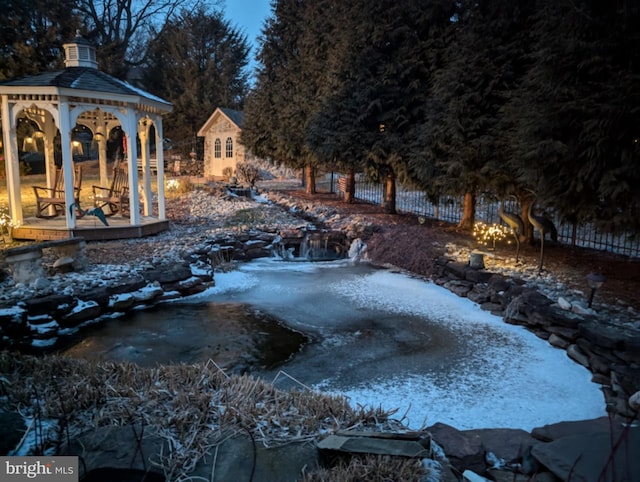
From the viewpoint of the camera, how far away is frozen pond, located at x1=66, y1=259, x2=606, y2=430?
4195mm

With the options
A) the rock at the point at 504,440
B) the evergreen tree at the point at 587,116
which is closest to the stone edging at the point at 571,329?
the rock at the point at 504,440

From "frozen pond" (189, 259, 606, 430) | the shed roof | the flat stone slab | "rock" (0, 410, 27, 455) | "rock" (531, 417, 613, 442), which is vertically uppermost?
the shed roof

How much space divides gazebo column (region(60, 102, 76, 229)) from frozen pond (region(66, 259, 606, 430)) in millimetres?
3514

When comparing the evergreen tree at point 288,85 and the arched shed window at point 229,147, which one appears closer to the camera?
the evergreen tree at point 288,85

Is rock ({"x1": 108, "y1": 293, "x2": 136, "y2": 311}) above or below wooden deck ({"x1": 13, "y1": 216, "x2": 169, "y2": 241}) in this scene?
below

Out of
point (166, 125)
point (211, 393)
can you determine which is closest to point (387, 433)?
point (211, 393)

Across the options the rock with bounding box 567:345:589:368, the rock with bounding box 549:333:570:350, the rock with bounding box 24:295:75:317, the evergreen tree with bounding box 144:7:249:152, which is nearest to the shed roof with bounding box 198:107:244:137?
the evergreen tree with bounding box 144:7:249:152

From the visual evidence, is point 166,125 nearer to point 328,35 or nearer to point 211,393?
point 328,35

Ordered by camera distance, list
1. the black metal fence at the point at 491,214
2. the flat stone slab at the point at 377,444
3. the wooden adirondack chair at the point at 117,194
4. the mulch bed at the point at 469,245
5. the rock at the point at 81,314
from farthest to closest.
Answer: the wooden adirondack chair at the point at 117,194, the black metal fence at the point at 491,214, the mulch bed at the point at 469,245, the rock at the point at 81,314, the flat stone slab at the point at 377,444

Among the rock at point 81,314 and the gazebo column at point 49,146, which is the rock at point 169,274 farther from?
the gazebo column at point 49,146

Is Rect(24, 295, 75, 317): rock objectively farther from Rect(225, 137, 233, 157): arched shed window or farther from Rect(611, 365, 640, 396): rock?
Rect(225, 137, 233, 157): arched shed window

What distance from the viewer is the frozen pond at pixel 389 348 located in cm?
420

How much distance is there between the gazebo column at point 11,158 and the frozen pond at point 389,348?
15.2ft

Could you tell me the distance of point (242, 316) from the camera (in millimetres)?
6582
